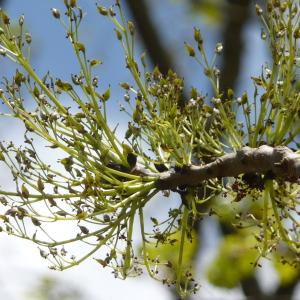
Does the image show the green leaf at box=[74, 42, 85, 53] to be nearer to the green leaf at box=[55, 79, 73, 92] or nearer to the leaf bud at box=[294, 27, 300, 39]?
the green leaf at box=[55, 79, 73, 92]

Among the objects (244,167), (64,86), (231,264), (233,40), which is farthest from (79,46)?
(233,40)

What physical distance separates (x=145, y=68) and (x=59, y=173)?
1.50ft

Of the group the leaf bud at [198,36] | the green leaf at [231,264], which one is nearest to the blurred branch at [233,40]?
the green leaf at [231,264]

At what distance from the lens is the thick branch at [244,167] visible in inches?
86.0

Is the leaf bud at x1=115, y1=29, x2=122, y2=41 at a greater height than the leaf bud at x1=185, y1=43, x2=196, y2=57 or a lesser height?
greater

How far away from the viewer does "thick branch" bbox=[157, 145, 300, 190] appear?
7.16 ft

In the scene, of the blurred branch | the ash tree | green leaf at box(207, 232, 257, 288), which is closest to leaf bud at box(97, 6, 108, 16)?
the ash tree

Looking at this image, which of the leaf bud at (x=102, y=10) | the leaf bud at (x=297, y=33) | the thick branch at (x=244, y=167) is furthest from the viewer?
the leaf bud at (x=102, y=10)

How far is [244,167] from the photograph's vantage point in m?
2.26

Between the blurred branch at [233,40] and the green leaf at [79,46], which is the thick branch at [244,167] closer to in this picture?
the green leaf at [79,46]

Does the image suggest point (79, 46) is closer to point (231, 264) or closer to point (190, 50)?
point (190, 50)

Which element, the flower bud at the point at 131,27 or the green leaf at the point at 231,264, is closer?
the flower bud at the point at 131,27

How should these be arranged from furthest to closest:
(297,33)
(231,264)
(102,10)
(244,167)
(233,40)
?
(233,40), (231,264), (102,10), (297,33), (244,167)

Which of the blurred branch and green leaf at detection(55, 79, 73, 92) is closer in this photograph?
green leaf at detection(55, 79, 73, 92)
